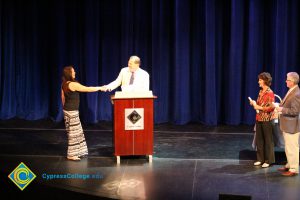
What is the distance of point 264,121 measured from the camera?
6.48 metres

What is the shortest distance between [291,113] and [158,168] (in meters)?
1.75

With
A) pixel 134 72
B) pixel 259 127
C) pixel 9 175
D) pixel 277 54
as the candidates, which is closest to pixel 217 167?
pixel 259 127

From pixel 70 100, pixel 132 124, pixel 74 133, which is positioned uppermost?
pixel 70 100

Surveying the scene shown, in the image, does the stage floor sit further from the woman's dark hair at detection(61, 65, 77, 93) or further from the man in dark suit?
the woman's dark hair at detection(61, 65, 77, 93)

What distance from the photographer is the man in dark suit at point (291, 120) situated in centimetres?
613

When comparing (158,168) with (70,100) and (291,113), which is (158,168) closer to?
(70,100)

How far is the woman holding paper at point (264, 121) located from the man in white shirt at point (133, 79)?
5.16 ft

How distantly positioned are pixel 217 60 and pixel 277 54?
3.37 ft

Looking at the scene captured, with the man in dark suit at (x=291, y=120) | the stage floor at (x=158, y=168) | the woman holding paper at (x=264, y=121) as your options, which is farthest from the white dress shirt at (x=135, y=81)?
the man in dark suit at (x=291, y=120)

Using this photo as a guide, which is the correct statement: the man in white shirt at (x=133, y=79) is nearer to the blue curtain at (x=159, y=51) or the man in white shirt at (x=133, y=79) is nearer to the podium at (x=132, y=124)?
the podium at (x=132, y=124)

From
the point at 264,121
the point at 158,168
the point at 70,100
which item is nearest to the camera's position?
the point at 264,121

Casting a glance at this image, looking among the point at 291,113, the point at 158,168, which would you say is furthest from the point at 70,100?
the point at 291,113

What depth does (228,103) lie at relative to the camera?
928 centimetres

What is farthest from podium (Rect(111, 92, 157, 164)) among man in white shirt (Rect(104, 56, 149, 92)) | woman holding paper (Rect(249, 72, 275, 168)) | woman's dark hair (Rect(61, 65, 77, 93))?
woman holding paper (Rect(249, 72, 275, 168))
